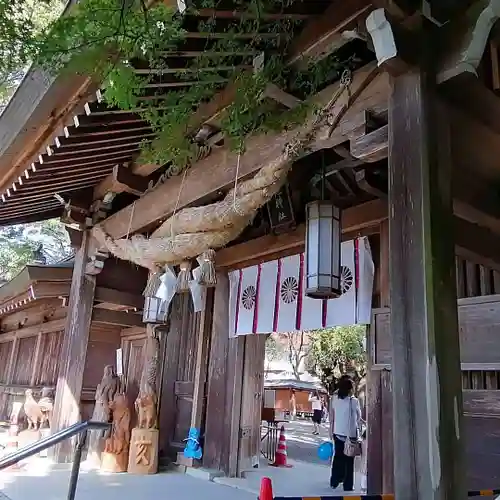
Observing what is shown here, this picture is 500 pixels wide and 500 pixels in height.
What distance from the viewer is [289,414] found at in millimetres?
25062

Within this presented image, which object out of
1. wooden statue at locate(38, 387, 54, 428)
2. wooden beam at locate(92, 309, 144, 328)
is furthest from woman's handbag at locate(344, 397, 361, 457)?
wooden statue at locate(38, 387, 54, 428)

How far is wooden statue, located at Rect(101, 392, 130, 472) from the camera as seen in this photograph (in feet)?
20.5

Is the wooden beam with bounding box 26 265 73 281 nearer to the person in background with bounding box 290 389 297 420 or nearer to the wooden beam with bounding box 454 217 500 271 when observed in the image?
the wooden beam with bounding box 454 217 500 271

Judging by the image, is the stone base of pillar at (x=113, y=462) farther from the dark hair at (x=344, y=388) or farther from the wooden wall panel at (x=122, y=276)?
the dark hair at (x=344, y=388)

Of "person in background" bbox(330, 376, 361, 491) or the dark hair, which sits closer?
"person in background" bbox(330, 376, 361, 491)

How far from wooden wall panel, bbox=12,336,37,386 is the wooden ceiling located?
17.0 feet

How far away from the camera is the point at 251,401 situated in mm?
6410

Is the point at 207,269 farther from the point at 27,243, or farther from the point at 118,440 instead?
the point at 27,243

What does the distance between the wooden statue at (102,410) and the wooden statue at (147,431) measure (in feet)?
2.44

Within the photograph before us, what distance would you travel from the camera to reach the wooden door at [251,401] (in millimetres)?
6242

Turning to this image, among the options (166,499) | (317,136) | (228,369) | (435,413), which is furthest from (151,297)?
(435,413)

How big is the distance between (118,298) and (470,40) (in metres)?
5.80

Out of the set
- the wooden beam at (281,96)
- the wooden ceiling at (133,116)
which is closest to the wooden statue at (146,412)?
the wooden ceiling at (133,116)

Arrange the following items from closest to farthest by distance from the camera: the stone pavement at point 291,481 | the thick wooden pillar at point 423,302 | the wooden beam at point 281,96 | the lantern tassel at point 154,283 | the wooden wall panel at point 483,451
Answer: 1. the thick wooden pillar at point 423,302
2. the wooden beam at point 281,96
3. the wooden wall panel at point 483,451
4. the lantern tassel at point 154,283
5. the stone pavement at point 291,481
